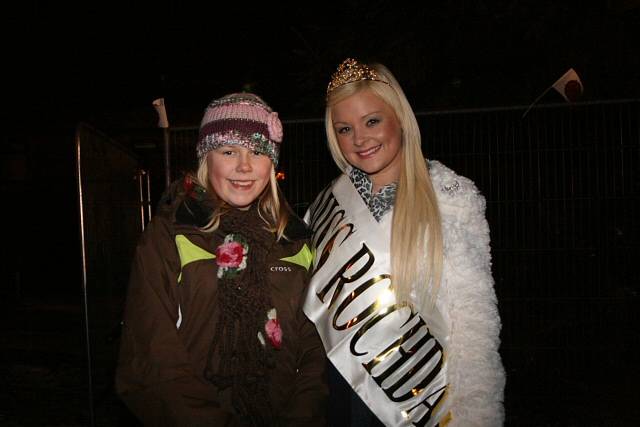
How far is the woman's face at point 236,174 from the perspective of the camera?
2012mm

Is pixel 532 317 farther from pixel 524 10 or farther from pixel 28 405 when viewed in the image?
pixel 28 405

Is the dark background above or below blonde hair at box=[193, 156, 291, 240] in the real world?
above

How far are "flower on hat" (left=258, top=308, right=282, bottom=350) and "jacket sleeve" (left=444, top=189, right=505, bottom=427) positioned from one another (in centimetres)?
74

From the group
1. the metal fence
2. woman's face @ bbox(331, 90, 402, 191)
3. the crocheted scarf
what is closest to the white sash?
woman's face @ bbox(331, 90, 402, 191)

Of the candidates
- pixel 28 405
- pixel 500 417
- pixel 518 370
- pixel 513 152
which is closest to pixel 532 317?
pixel 518 370

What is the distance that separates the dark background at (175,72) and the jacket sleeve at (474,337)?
1812 millimetres

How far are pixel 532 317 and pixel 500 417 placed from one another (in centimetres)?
259

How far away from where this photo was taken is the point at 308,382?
2.01 metres

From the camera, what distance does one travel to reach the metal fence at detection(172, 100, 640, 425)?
157 inches

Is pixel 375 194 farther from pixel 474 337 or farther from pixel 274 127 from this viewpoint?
pixel 474 337

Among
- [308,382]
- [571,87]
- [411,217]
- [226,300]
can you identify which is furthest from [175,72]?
[308,382]

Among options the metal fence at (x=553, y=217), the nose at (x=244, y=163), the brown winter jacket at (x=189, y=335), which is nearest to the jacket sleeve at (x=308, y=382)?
the brown winter jacket at (x=189, y=335)

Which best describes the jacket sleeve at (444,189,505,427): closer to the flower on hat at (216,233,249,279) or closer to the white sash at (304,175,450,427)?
the white sash at (304,175,450,427)

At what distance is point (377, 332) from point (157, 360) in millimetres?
1027
